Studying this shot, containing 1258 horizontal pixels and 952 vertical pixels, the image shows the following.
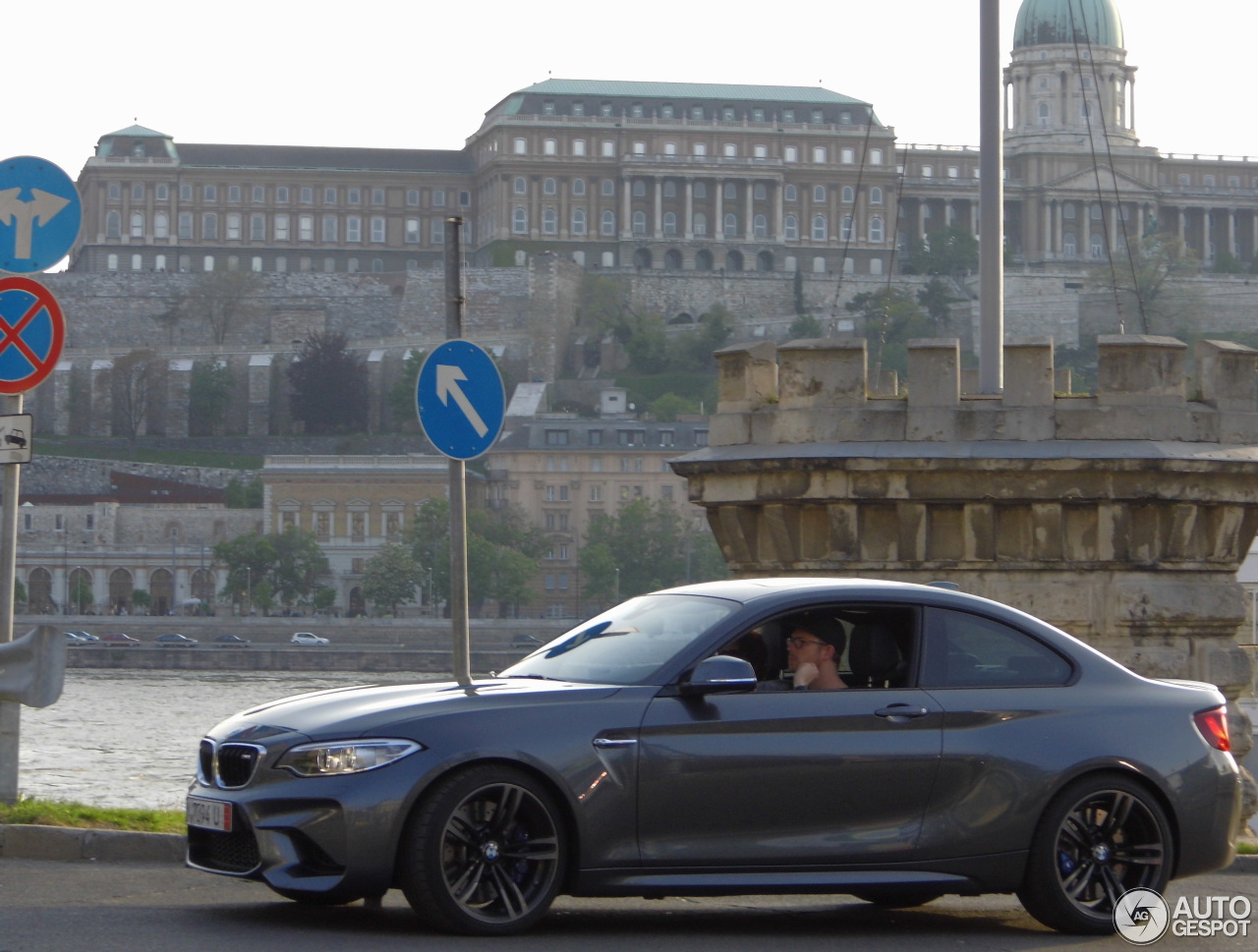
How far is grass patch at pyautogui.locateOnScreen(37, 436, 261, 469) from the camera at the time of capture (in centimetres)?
11225

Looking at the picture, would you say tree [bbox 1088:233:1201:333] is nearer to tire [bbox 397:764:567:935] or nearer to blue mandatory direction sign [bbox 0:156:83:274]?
blue mandatory direction sign [bbox 0:156:83:274]

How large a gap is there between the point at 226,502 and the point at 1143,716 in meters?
101

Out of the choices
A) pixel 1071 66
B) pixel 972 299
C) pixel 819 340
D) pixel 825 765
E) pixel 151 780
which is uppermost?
pixel 1071 66

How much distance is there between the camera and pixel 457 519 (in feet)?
28.1

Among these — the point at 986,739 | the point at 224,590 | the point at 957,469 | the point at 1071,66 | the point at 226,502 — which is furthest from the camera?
the point at 1071,66

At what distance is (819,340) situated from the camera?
1020 cm

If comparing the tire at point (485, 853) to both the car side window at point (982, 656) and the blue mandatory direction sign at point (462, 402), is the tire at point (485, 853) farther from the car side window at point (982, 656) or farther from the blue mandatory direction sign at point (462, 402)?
the blue mandatory direction sign at point (462, 402)

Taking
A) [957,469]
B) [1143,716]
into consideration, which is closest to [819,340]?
[957,469]

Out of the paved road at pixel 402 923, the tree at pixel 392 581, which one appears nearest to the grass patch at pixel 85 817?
the paved road at pixel 402 923

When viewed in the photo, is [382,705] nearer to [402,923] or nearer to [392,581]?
[402,923]

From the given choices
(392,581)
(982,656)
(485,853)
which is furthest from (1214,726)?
(392,581)

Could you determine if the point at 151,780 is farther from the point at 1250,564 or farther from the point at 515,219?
the point at 515,219

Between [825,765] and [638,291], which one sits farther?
[638,291]

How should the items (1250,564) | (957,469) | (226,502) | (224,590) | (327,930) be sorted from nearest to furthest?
(327,930)
(957,469)
(1250,564)
(224,590)
(226,502)
